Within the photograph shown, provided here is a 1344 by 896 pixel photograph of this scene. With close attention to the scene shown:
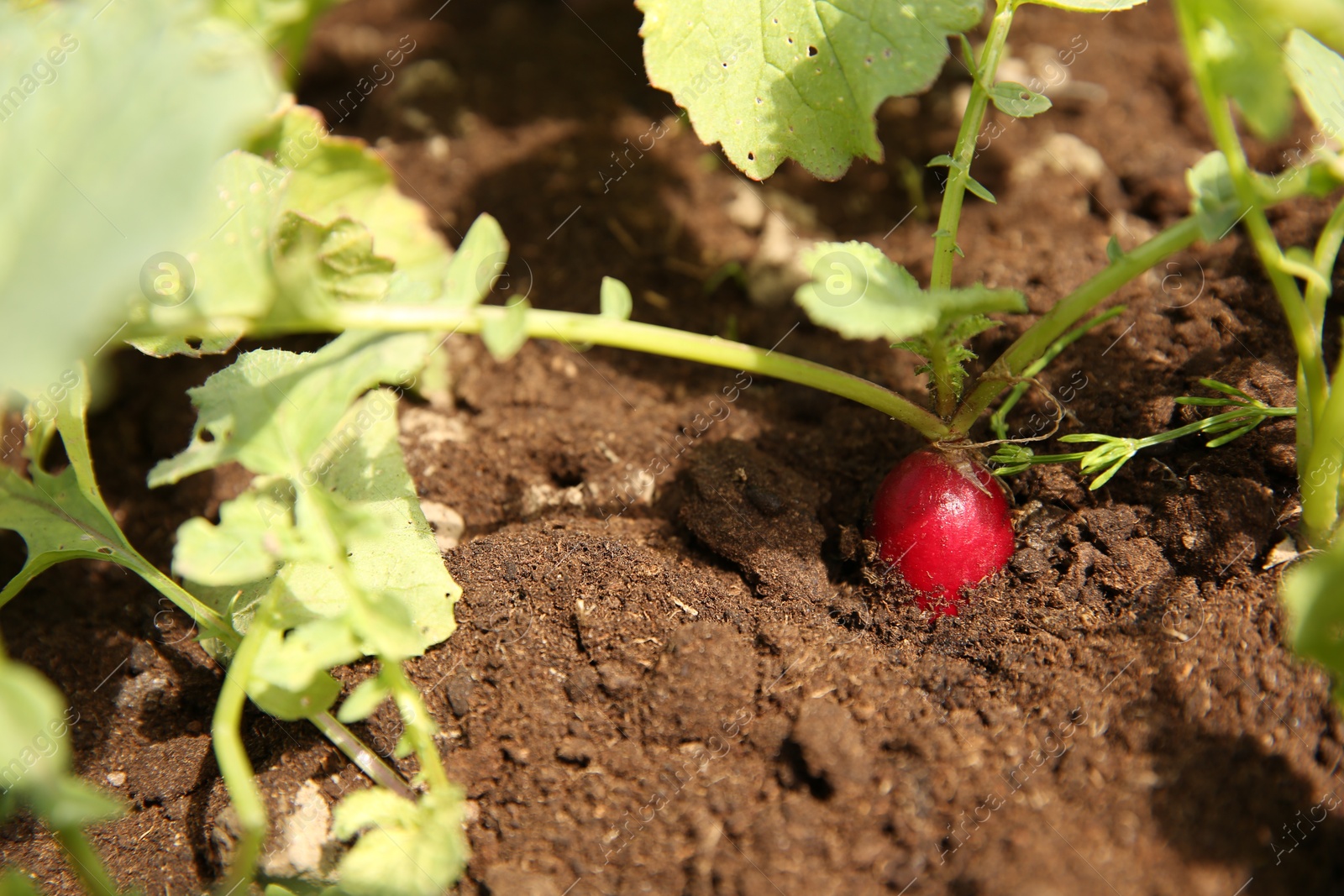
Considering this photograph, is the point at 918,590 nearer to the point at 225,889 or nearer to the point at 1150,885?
the point at 1150,885

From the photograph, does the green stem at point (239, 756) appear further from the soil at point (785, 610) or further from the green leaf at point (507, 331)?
the green leaf at point (507, 331)

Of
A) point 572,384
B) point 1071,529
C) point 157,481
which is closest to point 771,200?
point 572,384

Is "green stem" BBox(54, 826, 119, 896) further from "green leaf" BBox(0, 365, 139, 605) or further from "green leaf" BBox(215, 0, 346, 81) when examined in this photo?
"green leaf" BBox(215, 0, 346, 81)

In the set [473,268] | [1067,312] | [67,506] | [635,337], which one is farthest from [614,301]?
[67,506]

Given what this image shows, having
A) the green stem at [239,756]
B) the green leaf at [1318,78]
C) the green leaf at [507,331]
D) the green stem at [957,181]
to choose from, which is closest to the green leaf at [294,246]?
the green leaf at [507,331]

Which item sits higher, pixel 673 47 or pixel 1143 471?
pixel 673 47

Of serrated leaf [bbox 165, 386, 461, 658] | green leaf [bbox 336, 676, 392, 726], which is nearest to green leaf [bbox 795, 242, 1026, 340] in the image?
serrated leaf [bbox 165, 386, 461, 658]
